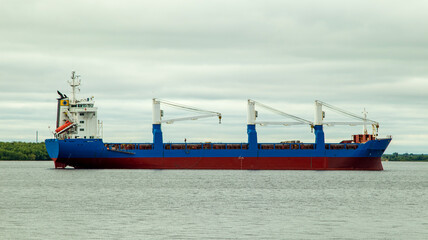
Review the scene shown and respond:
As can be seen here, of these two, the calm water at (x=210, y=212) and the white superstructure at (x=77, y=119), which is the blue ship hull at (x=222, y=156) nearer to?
the white superstructure at (x=77, y=119)

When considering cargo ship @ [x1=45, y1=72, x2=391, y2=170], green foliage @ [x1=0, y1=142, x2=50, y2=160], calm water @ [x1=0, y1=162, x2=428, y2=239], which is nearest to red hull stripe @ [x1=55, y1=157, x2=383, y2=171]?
cargo ship @ [x1=45, y1=72, x2=391, y2=170]

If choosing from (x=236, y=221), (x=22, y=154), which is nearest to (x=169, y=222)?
(x=236, y=221)

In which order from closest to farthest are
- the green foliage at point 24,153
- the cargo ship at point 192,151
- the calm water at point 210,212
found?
the calm water at point 210,212 → the cargo ship at point 192,151 → the green foliage at point 24,153

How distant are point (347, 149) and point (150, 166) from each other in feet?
78.9

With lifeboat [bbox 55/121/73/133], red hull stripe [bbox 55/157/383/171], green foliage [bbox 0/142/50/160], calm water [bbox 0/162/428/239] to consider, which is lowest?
calm water [bbox 0/162/428/239]

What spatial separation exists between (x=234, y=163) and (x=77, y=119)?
2011 cm

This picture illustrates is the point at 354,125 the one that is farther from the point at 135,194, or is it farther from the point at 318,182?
the point at 135,194

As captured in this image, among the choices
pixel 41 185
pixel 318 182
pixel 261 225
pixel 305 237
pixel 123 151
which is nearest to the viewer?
pixel 305 237

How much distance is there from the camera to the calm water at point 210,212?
28281 millimetres

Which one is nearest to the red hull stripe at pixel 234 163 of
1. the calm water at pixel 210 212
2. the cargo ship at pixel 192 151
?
the cargo ship at pixel 192 151

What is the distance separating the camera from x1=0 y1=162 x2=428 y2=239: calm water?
2828 cm

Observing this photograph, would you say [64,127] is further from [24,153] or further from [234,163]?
[24,153]

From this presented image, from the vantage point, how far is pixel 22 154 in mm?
151000

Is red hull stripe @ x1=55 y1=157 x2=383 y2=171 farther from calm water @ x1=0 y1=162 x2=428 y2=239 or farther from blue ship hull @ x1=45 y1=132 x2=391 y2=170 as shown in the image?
calm water @ x1=0 y1=162 x2=428 y2=239
